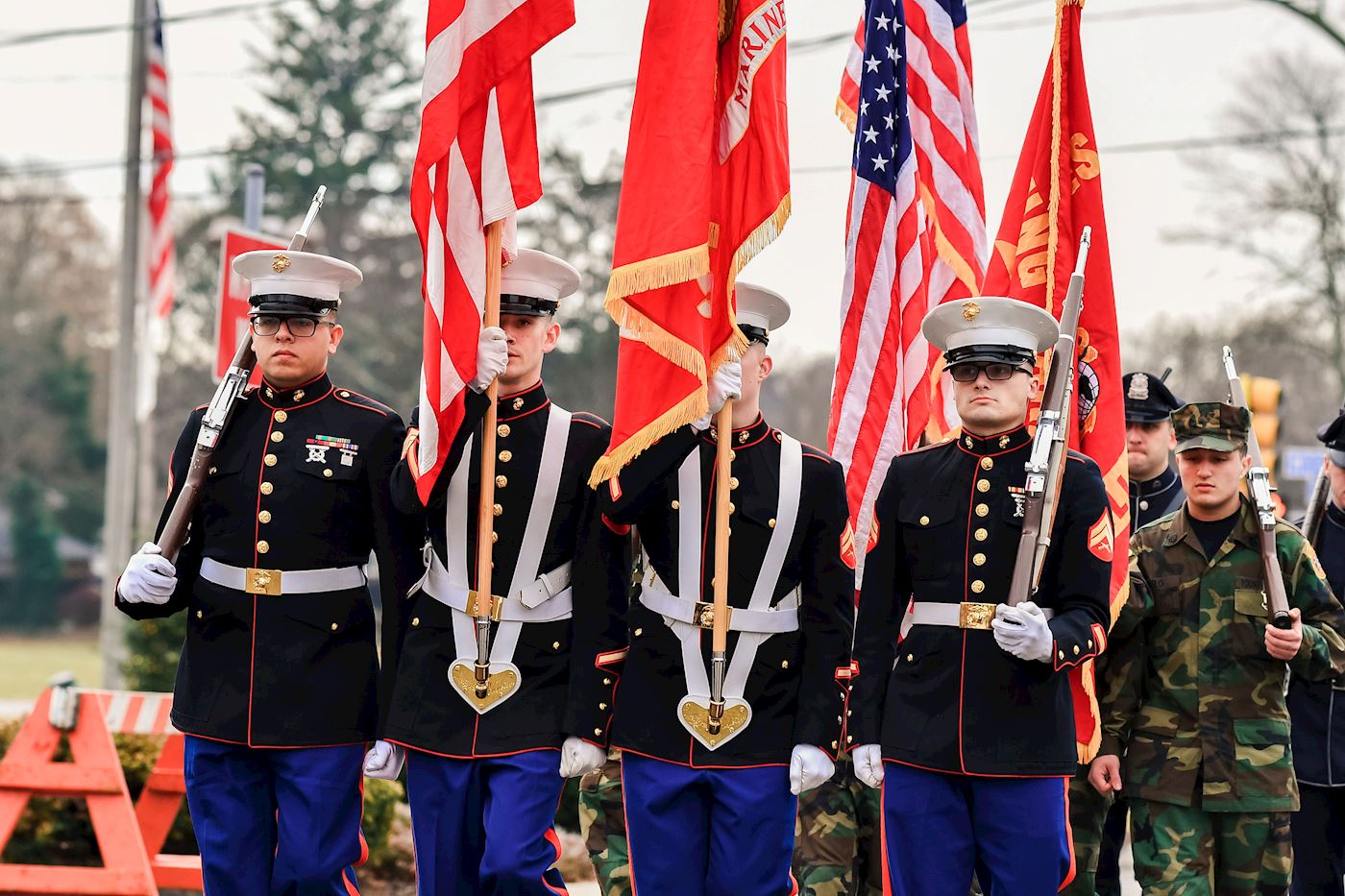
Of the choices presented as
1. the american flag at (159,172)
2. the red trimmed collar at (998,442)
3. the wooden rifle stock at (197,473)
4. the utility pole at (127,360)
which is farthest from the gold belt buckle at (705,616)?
the american flag at (159,172)

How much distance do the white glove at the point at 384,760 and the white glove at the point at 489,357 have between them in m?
1.18

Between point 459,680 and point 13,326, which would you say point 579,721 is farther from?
point 13,326

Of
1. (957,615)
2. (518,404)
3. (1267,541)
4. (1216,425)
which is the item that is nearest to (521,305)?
(518,404)

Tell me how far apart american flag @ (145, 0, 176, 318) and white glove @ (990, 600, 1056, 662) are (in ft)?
37.7

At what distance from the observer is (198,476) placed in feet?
18.5

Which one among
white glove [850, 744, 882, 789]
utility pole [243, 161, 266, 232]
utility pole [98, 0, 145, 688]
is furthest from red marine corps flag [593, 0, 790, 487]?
utility pole [98, 0, 145, 688]

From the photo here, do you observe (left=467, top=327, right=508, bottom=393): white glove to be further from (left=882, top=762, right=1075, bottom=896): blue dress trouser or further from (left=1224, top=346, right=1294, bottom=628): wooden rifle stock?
(left=1224, top=346, right=1294, bottom=628): wooden rifle stock

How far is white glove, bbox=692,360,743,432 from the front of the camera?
17.4ft

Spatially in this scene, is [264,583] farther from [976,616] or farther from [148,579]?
[976,616]

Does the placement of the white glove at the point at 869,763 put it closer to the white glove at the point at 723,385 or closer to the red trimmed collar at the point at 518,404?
the white glove at the point at 723,385

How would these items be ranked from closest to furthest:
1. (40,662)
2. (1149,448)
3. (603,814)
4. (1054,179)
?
(1054,179) → (603,814) → (1149,448) → (40,662)

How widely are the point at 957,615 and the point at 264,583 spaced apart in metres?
2.29

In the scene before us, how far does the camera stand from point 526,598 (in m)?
5.36

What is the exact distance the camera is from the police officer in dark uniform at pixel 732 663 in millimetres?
5168
